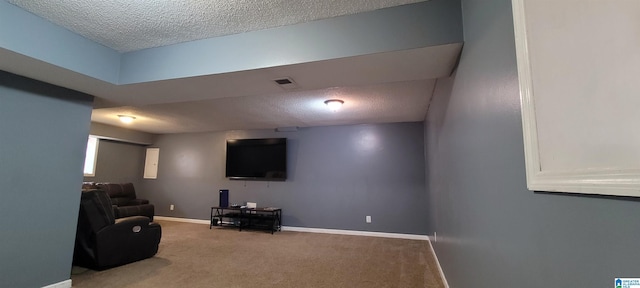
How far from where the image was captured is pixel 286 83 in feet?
7.89

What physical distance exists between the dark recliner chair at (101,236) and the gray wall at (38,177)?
25 centimetres

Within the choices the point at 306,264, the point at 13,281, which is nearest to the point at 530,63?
the point at 306,264

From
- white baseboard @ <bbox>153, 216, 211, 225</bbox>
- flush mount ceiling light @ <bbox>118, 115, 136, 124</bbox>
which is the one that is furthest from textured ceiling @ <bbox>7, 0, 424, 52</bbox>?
white baseboard @ <bbox>153, 216, 211, 225</bbox>

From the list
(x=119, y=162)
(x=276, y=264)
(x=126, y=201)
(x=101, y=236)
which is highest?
(x=119, y=162)

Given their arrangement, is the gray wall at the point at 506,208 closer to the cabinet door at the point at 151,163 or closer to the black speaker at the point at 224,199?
the black speaker at the point at 224,199

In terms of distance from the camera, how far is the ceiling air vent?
231 centimetres

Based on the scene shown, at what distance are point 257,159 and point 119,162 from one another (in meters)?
3.59

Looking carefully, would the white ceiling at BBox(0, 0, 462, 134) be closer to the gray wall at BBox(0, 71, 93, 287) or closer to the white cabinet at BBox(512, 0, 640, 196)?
the gray wall at BBox(0, 71, 93, 287)

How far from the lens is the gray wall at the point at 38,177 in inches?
89.8

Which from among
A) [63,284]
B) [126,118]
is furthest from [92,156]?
[63,284]

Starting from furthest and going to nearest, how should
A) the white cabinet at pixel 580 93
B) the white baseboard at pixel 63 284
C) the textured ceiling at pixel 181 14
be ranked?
the white baseboard at pixel 63 284
the textured ceiling at pixel 181 14
the white cabinet at pixel 580 93

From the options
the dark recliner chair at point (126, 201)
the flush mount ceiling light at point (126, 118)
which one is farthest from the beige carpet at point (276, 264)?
the flush mount ceiling light at point (126, 118)

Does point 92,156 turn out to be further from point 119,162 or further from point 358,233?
point 358,233

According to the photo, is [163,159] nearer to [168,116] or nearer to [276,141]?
[168,116]
